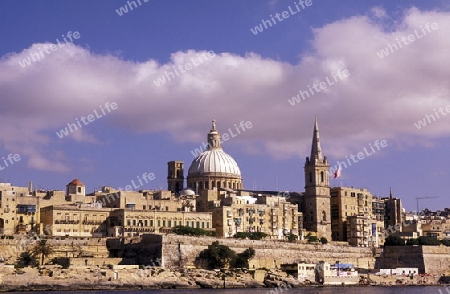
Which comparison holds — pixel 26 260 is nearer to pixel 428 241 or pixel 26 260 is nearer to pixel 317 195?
pixel 317 195

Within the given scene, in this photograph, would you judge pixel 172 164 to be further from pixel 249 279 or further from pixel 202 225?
pixel 249 279

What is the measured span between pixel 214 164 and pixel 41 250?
31.6m

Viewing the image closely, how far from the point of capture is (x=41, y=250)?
6288cm

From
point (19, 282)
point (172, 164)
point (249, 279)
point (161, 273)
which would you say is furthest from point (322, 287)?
point (172, 164)

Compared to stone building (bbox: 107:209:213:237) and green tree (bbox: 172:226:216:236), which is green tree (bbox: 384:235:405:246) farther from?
green tree (bbox: 172:226:216:236)

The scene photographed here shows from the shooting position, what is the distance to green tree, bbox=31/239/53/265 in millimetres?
62812

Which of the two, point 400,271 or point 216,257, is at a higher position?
point 216,257

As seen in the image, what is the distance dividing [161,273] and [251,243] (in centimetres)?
1222

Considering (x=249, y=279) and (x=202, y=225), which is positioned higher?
(x=202, y=225)

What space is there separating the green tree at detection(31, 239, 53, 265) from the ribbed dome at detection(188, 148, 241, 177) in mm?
29959

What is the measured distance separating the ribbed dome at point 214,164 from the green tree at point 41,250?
30.0 metres

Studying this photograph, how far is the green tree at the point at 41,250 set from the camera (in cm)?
6281

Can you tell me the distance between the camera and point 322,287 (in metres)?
67.0

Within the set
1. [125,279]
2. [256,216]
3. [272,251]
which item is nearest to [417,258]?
[272,251]
